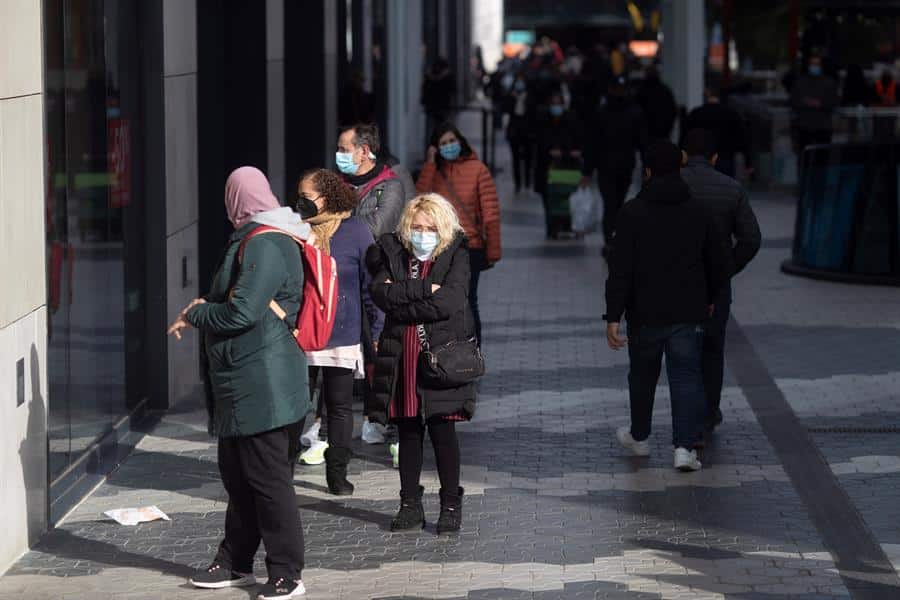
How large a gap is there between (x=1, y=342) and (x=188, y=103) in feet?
15.1

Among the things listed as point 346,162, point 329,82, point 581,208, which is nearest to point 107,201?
point 346,162

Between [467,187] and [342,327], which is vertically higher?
[467,187]

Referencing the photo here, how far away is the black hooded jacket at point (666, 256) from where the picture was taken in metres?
9.22

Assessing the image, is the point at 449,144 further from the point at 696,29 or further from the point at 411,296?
the point at 696,29

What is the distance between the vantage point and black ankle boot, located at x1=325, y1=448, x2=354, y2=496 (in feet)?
28.8

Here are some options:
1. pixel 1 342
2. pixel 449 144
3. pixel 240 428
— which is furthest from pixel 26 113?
pixel 449 144

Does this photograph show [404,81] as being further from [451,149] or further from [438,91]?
[451,149]

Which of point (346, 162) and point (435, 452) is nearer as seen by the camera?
point (435, 452)

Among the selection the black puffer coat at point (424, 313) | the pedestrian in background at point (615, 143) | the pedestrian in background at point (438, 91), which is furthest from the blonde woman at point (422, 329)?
the pedestrian in background at point (438, 91)

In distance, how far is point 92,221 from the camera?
30.5 feet

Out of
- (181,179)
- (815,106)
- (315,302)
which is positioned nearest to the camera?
(315,302)

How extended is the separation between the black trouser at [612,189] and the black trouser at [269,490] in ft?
38.6

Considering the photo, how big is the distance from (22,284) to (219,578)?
1418mm

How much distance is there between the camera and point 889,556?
757 centimetres
